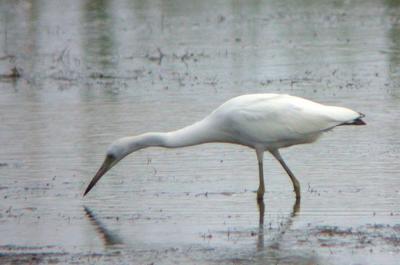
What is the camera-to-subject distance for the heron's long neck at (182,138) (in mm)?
11391

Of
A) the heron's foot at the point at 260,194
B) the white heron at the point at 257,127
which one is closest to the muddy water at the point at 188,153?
the heron's foot at the point at 260,194

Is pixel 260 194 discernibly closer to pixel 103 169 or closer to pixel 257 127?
pixel 257 127

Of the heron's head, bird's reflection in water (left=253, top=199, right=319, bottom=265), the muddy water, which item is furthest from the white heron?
bird's reflection in water (left=253, top=199, right=319, bottom=265)

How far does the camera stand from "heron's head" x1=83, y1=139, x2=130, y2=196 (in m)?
11.5

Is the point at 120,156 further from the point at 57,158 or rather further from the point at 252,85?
the point at 252,85

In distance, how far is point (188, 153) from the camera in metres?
13.7

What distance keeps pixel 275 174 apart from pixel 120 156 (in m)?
1.75

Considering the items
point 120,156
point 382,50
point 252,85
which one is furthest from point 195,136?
point 382,50

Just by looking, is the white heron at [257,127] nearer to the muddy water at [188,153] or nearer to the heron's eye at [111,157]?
the heron's eye at [111,157]

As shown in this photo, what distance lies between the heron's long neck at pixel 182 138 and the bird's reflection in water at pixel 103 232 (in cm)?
87

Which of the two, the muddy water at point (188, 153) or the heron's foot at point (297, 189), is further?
the heron's foot at point (297, 189)

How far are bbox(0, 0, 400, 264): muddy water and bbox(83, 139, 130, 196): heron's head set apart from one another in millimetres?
189

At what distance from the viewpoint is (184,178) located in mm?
12250

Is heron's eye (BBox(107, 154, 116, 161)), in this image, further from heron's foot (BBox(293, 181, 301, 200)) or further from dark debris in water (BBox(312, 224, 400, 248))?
dark debris in water (BBox(312, 224, 400, 248))
